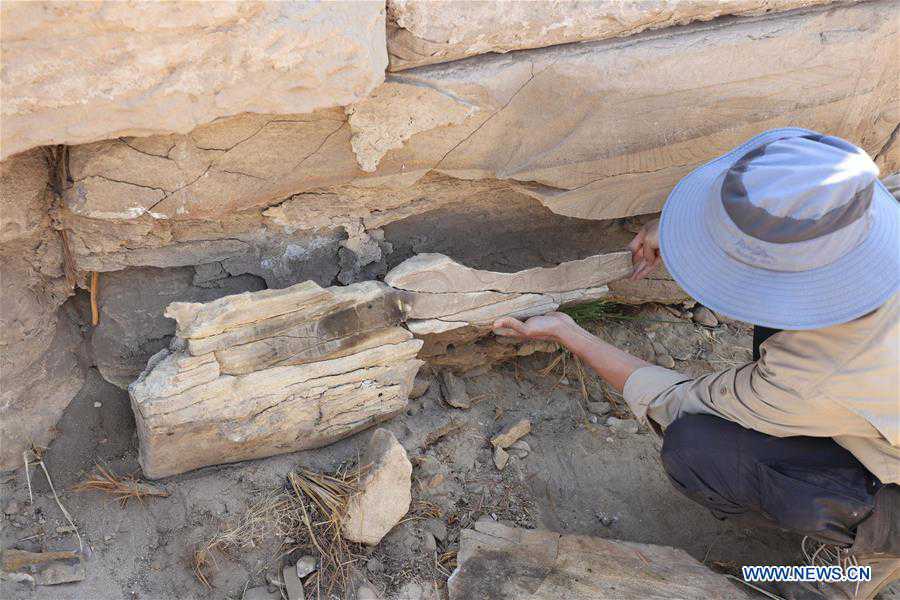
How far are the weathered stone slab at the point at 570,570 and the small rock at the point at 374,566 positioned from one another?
222 millimetres

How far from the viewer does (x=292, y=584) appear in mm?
2162

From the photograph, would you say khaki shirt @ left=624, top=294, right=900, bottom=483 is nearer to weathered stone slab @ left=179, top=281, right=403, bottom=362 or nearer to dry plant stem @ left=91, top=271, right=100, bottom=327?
weathered stone slab @ left=179, top=281, right=403, bottom=362

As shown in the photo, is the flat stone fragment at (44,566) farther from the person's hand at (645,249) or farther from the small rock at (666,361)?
the small rock at (666,361)

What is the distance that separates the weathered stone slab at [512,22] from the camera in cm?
195

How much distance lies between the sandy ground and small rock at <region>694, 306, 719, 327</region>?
0.19 metres

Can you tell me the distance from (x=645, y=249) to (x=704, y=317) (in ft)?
2.73

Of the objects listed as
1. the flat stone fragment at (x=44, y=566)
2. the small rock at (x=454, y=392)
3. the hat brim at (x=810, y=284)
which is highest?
the hat brim at (x=810, y=284)

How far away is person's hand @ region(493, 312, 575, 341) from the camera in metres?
2.47

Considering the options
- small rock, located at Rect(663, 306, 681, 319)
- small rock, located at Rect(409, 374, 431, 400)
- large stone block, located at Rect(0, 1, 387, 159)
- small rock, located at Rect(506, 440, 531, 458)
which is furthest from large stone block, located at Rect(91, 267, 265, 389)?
small rock, located at Rect(663, 306, 681, 319)

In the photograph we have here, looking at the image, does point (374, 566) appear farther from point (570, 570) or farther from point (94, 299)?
point (94, 299)

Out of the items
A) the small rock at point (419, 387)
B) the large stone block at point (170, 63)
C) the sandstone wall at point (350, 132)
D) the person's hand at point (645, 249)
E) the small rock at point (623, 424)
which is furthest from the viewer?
Answer: the small rock at point (623, 424)

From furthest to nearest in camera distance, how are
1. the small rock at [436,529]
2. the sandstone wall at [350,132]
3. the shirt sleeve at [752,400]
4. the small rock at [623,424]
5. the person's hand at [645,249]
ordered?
the small rock at [623,424] < the person's hand at [645,249] < the small rock at [436,529] < the shirt sleeve at [752,400] < the sandstone wall at [350,132]

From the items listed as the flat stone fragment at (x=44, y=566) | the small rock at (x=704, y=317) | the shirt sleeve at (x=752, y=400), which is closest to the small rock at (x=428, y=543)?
the shirt sleeve at (x=752, y=400)

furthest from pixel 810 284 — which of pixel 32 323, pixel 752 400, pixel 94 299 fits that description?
pixel 32 323
